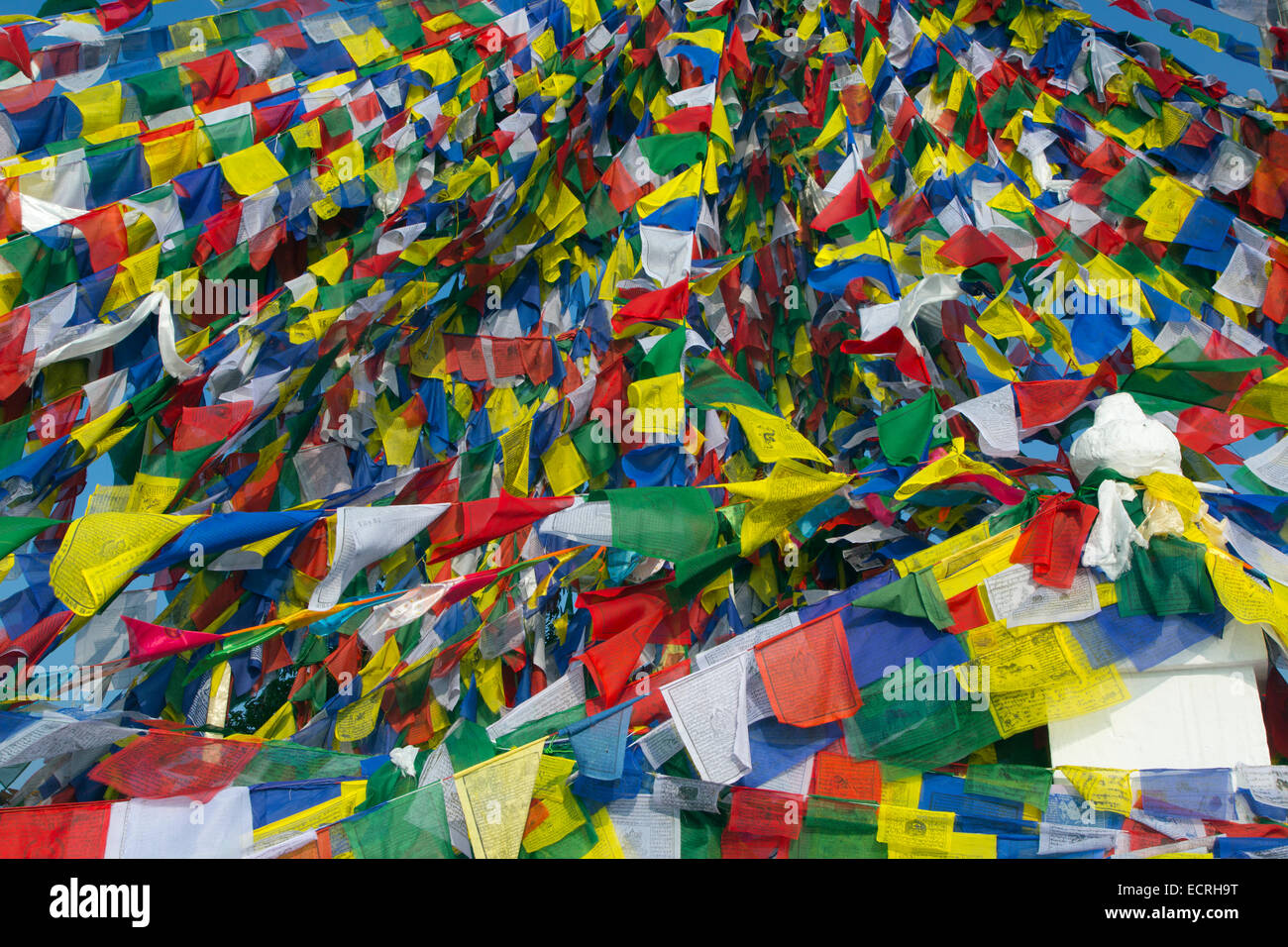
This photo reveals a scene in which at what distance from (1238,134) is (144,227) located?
19.9ft

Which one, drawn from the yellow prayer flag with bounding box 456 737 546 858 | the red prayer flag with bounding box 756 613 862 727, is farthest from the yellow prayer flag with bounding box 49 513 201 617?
the red prayer flag with bounding box 756 613 862 727

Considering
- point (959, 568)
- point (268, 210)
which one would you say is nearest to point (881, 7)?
point (268, 210)

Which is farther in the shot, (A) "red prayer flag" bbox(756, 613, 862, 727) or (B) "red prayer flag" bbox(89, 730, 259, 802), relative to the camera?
(A) "red prayer flag" bbox(756, 613, 862, 727)

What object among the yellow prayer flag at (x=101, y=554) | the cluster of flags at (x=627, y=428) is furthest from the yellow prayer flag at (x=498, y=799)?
the yellow prayer flag at (x=101, y=554)

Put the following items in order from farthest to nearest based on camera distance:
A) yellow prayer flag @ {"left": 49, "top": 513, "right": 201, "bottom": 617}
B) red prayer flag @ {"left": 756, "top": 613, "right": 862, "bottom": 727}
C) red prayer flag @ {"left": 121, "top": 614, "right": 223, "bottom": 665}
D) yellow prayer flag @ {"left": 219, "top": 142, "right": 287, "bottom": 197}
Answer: yellow prayer flag @ {"left": 219, "top": 142, "right": 287, "bottom": 197}, red prayer flag @ {"left": 756, "top": 613, "right": 862, "bottom": 727}, red prayer flag @ {"left": 121, "top": 614, "right": 223, "bottom": 665}, yellow prayer flag @ {"left": 49, "top": 513, "right": 201, "bottom": 617}

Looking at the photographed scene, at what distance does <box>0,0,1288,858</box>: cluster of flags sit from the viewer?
3082 mm

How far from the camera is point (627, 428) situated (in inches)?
175

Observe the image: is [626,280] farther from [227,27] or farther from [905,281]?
[227,27]

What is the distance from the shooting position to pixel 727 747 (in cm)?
309

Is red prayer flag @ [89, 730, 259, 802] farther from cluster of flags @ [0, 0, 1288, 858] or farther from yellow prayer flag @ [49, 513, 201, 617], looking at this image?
yellow prayer flag @ [49, 513, 201, 617]

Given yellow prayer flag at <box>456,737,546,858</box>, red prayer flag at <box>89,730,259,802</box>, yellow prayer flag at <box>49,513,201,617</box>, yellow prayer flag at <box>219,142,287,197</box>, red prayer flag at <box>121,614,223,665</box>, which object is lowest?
yellow prayer flag at <box>456,737,546,858</box>

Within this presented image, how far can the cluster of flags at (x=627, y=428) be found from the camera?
3.08 metres

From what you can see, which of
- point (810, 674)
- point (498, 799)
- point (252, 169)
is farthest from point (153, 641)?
point (252, 169)

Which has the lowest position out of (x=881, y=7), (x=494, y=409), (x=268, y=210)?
(x=494, y=409)
